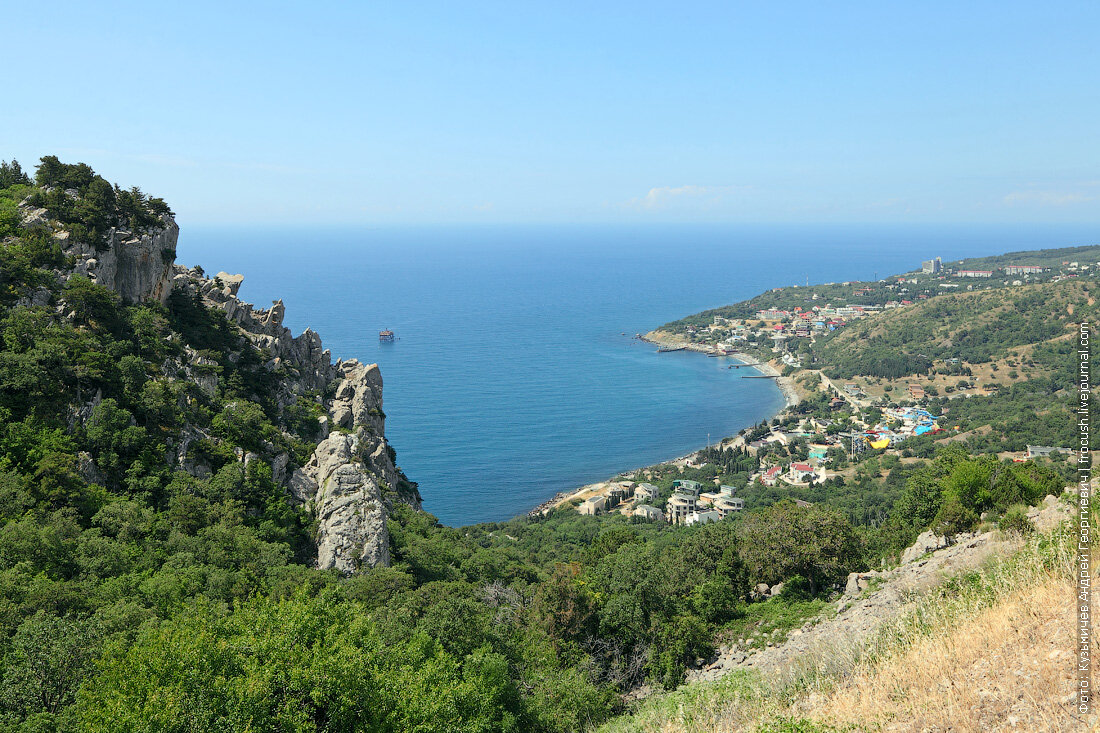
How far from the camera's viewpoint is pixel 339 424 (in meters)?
30.3

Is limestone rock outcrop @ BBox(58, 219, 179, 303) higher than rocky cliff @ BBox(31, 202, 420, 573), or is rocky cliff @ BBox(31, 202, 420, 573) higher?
limestone rock outcrop @ BBox(58, 219, 179, 303)

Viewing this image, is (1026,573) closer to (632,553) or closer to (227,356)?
(632,553)

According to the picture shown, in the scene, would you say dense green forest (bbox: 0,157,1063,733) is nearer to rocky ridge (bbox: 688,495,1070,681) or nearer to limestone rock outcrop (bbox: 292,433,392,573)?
limestone rock outcrop (bbox: 292,433,392,573)

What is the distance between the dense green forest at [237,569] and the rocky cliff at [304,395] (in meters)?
0.41

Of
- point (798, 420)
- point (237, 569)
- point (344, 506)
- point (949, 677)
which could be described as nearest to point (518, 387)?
point (798, 420)

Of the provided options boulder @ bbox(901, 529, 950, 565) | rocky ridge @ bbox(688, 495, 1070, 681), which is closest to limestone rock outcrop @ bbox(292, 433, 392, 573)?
rocky ridge @ bbox(688, 495, 1070, 681)

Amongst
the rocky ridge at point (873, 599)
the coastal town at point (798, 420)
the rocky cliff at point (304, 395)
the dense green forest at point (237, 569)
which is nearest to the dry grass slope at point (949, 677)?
the rocky ridge at point (873, 599)

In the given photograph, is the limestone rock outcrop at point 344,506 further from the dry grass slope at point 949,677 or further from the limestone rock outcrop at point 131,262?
the dry grass slope at point 949,677

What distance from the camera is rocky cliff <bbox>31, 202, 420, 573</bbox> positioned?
20.3m

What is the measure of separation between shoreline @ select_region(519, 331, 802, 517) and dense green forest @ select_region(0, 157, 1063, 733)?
30846 mm

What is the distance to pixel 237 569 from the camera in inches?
642

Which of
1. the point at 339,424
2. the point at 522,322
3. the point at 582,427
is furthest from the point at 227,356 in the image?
the point at 522,322

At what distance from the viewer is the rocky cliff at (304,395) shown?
2031cm

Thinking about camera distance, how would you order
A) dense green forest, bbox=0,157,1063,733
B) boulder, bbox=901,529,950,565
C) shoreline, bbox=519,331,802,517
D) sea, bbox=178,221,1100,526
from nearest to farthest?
dense green forest, bbox=0,157,1063,733 < boulder, bbox=901,529,950,565 < shoreline, bbox=519,331,802,517 < sea, bbox=178,221,1100,526
